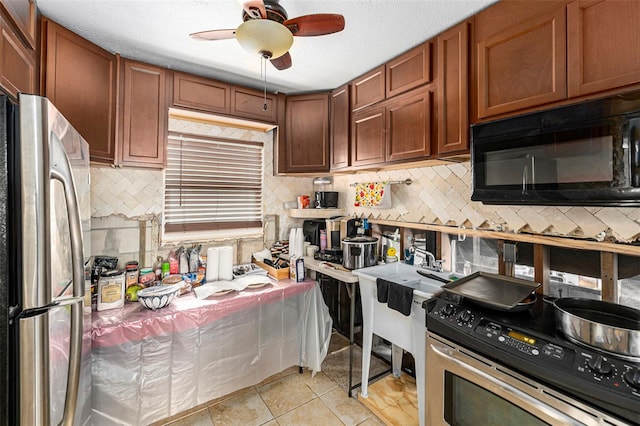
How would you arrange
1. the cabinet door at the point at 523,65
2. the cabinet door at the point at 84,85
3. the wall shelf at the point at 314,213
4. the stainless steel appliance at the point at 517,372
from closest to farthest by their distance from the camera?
the stainless steel appliance at the point at 517,372 → the cabinet door at the point at 523,65 → the cabinet door at the point at 84,85 → the wall shelf at the point at 314,213

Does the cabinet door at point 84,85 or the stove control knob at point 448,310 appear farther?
the cabinet door at point 84,85

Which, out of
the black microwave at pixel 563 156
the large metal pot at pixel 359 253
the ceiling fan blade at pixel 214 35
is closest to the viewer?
the black microwave at pixel 563 156

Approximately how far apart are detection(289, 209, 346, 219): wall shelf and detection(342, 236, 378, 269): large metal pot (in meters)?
0.62

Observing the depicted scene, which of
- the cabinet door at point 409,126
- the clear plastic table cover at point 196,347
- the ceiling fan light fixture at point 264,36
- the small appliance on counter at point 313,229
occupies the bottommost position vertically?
the clear plastic table cover at point 196,347

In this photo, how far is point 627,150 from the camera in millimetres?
988

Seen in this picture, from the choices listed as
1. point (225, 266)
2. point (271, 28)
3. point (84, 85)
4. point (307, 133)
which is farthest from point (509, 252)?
point (84, 85)

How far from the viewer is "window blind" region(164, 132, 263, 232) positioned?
2.36 m

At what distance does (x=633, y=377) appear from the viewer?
33.0 inches

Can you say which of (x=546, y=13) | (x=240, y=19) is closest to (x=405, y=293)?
(x=546, y=13)

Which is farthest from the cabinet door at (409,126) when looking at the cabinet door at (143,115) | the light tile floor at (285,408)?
the light tile floor at (285,408)

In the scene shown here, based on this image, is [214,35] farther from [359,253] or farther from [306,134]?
[359,253]

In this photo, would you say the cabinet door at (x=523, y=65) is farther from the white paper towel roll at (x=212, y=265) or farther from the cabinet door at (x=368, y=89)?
the white paper towel roll at (x=212, y=265)

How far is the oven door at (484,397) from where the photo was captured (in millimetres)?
964

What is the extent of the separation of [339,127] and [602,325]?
2.10 m
